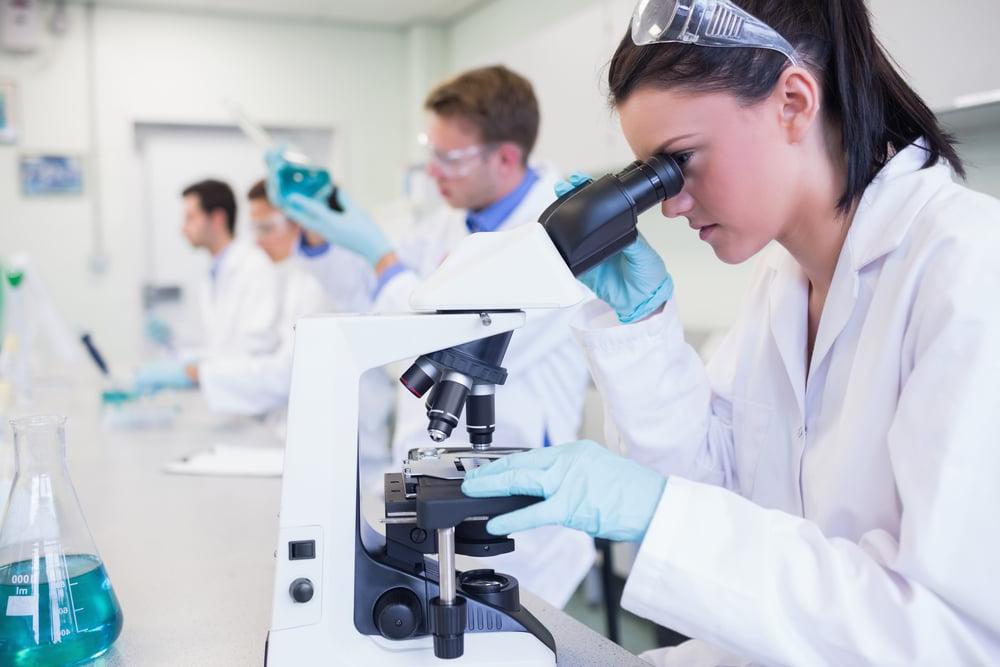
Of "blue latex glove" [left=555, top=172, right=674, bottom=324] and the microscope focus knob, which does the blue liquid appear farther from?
"blue latex glove" [left=555, top=172, right=674, bottom=324]

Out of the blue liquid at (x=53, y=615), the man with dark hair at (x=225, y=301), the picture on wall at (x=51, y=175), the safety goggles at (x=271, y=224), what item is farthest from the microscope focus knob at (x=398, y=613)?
the picture on wall at (x=51, y=175)

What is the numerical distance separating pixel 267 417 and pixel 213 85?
3.63 m

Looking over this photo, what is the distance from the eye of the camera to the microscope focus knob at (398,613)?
0.89 m

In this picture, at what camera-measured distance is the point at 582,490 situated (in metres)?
0.93

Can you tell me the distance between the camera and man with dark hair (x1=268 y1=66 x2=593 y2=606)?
206 cm

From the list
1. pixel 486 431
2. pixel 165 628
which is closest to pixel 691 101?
pixel 486 431

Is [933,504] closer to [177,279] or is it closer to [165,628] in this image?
[165,628]

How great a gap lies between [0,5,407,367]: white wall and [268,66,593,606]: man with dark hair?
135 inches

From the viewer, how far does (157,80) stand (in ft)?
18.2

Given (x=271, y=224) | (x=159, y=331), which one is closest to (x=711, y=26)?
(x=271, y=224)

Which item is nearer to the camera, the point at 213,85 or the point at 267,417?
the point at 267,417

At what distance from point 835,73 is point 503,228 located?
1123 mm

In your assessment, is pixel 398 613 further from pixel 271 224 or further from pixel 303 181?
pixel 271 224

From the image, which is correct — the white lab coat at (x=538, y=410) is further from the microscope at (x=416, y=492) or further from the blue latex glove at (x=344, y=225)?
the microscope at (x=416, y=492)
